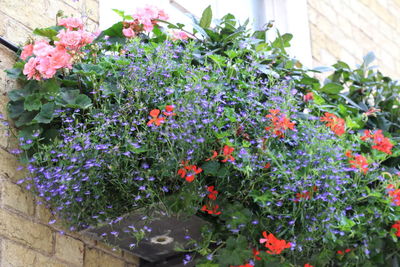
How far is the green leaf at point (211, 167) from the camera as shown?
2592mm

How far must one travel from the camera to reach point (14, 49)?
2980 millimetres

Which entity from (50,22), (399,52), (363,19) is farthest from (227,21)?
(399,52)

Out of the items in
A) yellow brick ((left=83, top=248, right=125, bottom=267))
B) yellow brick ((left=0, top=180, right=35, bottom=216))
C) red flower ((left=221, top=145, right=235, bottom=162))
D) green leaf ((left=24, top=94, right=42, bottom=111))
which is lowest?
yellow brick ((left=83, top=248, right=125, bottom=267))

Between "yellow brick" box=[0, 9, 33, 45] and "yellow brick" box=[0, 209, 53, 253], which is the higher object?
"yellow brick" box=[0, 9, 33, 45]

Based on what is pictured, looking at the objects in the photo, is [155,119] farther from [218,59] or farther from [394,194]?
[394,194]

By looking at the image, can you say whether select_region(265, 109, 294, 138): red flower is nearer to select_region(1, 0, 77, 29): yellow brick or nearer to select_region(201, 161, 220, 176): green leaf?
select_region(201, 161, 220, 176): green leaf

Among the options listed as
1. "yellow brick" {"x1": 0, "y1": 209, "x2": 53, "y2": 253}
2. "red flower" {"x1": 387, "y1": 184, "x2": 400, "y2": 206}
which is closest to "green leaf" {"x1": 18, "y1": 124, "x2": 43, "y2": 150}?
"yellow brick" {"x1": 0, "y1": 209, "x2": 53, "y2": 253}

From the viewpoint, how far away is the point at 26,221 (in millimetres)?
2779

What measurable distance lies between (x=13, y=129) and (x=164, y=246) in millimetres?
788

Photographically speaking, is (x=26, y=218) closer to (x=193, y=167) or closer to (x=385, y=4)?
(x=193, y=167)

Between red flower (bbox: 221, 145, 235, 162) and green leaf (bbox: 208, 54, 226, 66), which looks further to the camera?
green leaf (bbox: 208, 54, 226, 66)

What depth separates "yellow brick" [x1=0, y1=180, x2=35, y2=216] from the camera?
108 inches

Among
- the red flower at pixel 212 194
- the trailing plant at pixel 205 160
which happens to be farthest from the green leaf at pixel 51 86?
the red flower at pixel 212 194

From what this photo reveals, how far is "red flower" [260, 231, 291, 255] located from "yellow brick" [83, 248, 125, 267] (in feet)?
2.69
